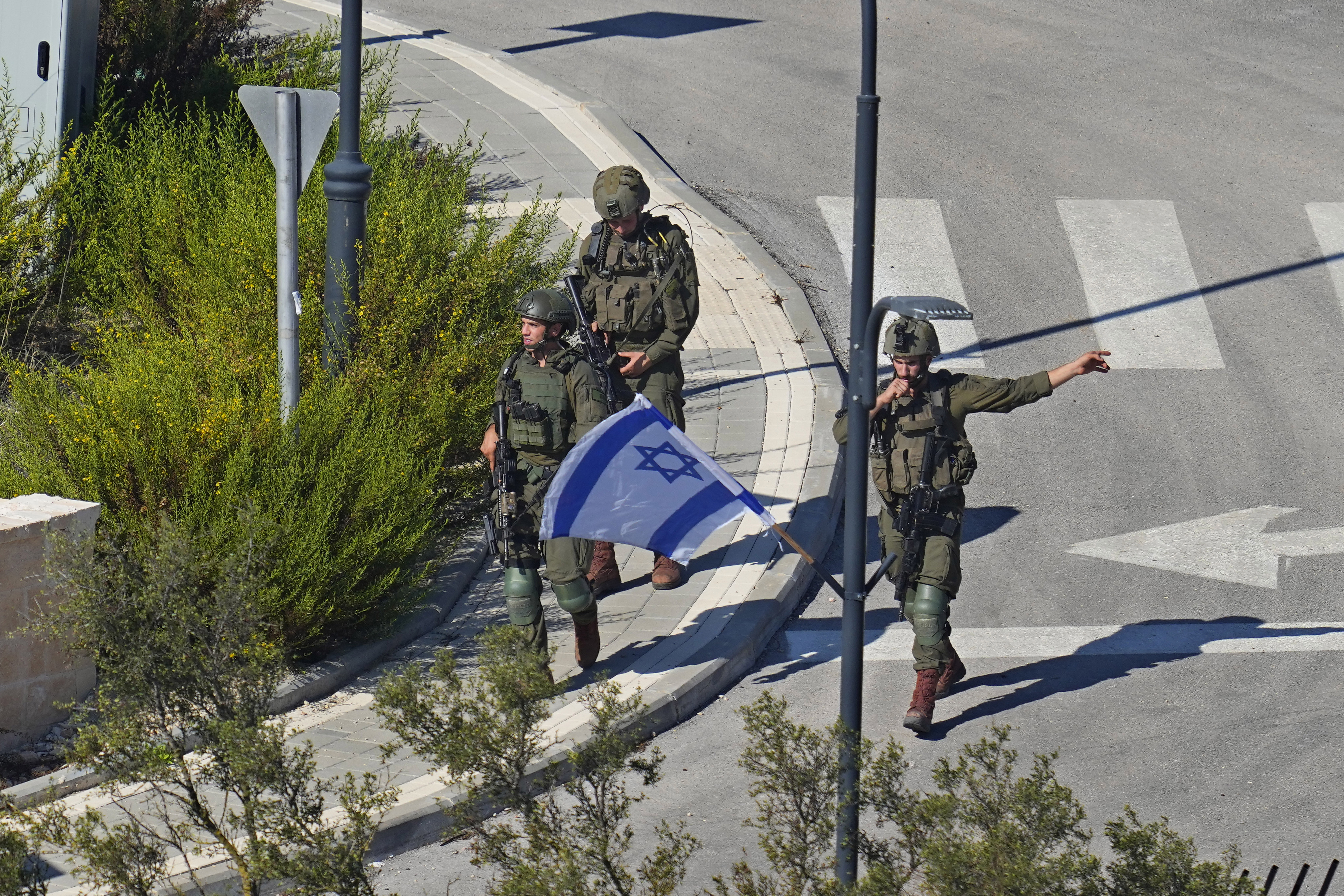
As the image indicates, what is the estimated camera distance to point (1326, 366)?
12.0m

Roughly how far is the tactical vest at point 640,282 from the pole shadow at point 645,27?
9.48 m

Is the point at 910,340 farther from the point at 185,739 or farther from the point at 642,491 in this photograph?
the point at 185,739

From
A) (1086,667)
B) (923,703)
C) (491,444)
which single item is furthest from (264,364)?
(1086,667)

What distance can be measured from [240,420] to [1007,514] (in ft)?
15.6

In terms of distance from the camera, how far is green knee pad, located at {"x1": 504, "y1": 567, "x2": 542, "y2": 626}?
7293 mm

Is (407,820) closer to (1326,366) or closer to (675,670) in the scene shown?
(675,670)

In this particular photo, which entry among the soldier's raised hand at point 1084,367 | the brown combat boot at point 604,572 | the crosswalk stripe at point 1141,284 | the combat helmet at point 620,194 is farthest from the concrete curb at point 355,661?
the crosswalk stripe at point 1141,284

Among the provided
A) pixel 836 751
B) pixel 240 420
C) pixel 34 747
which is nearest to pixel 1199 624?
pixel 836 751

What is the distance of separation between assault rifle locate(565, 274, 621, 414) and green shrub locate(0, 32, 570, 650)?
871 millimetres

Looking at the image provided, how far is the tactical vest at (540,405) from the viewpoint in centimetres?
731

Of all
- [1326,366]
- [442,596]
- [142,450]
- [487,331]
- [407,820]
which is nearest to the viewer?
[407,820]

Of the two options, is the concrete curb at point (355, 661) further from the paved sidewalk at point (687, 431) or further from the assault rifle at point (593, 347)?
the assault rifle at point (593, 347)

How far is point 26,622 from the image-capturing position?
6789 millimetres

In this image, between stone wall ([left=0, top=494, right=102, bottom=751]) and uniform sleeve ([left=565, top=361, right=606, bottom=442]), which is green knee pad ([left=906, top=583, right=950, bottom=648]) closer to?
uniform sleeve ([left=565, top=361, right=606, bottom=442])
